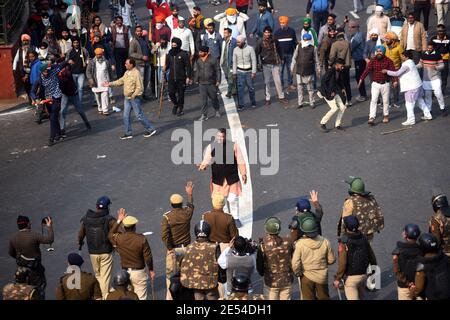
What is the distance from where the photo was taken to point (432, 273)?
1243 centimetres

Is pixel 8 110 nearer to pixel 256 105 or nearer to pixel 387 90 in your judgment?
pixel 256 105

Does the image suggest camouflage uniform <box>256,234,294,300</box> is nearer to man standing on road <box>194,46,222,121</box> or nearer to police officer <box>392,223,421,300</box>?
police officer <box>392,223,421,300</box>

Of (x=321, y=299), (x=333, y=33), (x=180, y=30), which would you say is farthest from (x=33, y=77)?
(x=321, y=299)

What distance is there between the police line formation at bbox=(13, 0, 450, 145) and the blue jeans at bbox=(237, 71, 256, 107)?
0.9 inches

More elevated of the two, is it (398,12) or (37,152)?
(398,12)

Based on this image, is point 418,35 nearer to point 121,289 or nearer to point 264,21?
point 264,21

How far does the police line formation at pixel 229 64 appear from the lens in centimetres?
2150

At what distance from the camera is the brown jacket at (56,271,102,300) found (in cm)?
1271

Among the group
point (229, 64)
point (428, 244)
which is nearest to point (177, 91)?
point (229, 64)

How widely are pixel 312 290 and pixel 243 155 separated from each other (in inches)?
282

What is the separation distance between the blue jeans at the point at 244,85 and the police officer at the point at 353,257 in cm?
976

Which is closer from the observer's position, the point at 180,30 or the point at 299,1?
the point at 180,30

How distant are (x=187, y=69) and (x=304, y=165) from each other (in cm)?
447

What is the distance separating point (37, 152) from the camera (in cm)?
2144
